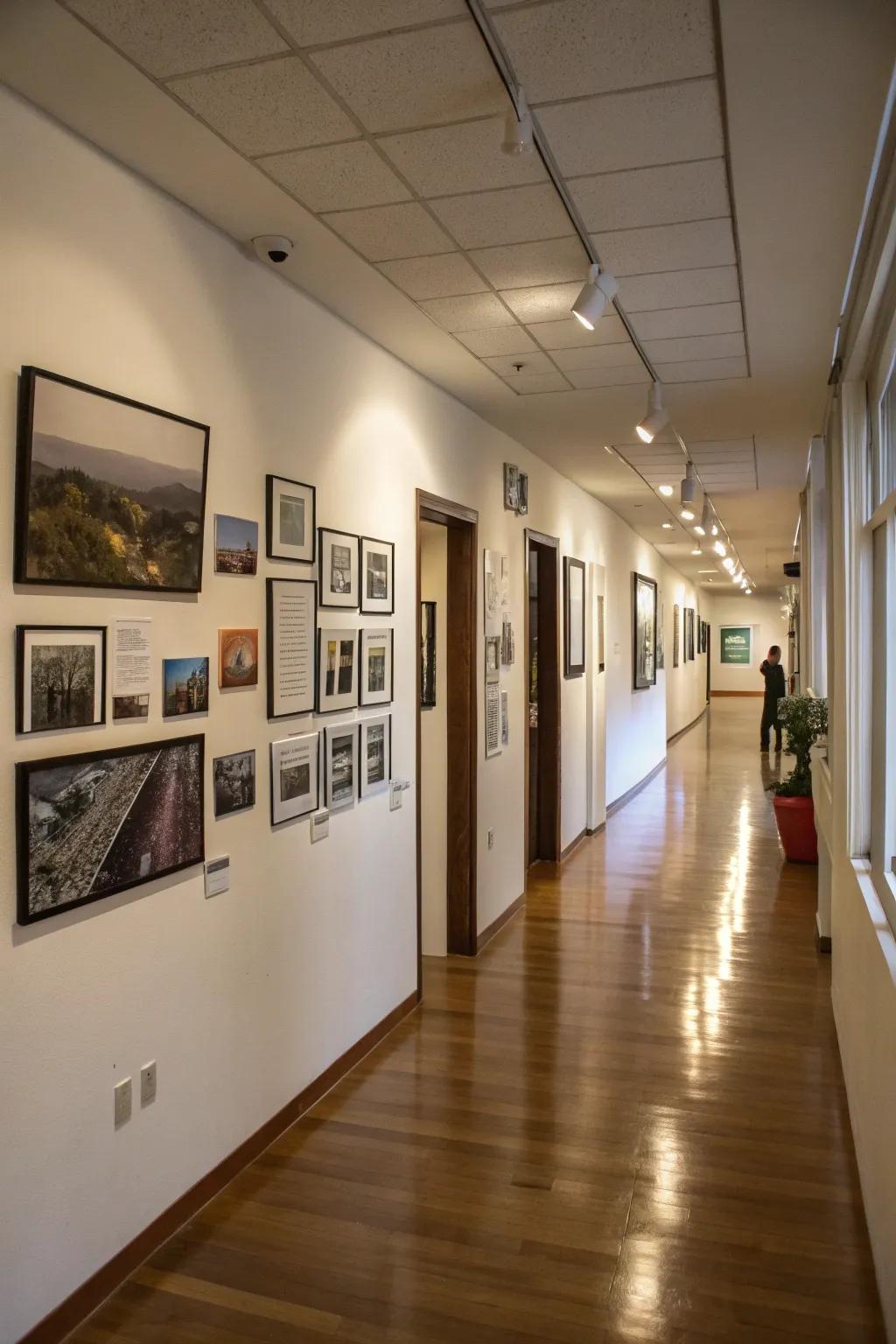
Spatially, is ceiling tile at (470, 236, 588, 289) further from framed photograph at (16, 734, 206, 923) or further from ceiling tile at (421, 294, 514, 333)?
framed photograph at (16, 734, 206, 923)

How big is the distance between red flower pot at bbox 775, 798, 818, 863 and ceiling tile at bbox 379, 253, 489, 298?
4.98 m

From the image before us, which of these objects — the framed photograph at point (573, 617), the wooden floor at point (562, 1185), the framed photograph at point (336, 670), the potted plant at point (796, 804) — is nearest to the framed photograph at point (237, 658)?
the framed photograph at point (336, 670)

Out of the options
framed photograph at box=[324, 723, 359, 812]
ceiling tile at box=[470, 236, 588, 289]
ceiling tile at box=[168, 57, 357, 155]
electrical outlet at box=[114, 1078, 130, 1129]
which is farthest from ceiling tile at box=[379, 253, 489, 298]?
electrical outlet at box=[114, 1078, 130, 1129]

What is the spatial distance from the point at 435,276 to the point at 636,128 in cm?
106

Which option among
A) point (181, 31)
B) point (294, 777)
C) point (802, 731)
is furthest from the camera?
point (802, 731)

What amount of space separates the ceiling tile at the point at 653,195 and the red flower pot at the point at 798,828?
5.17 meters

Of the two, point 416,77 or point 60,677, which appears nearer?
point 416,77

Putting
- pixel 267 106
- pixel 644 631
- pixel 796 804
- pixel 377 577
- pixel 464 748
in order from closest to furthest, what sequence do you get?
pixel 267 106
pixel 377 577
pixel 464 748
pixel 796 804
pixel 644 631

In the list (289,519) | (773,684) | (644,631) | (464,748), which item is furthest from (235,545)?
(773,684)

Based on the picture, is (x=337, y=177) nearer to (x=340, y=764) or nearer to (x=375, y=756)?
(x=340, y=764)

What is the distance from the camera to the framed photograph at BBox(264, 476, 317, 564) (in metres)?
3.12

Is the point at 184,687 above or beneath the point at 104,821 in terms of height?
above

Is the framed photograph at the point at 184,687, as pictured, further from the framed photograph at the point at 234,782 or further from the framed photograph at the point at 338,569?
the framed photograph at the point at 338,569

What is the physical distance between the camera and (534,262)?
3.14 meters
